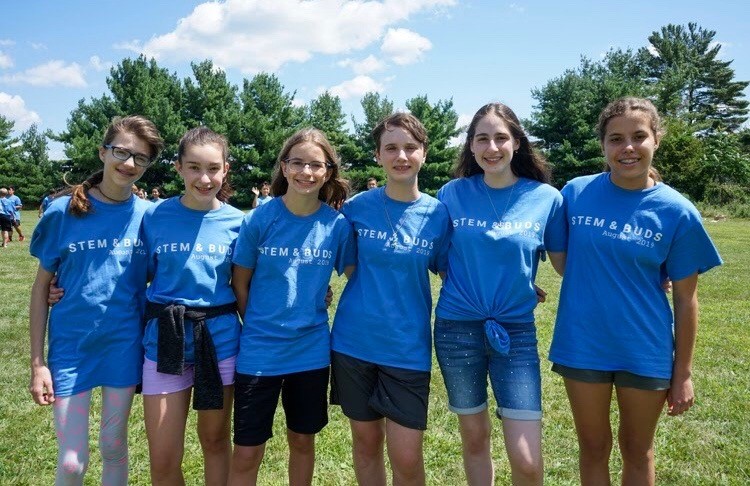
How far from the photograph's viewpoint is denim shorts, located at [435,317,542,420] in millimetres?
2479

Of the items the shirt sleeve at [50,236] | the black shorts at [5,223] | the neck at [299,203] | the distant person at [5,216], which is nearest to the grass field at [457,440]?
the shirt sleeve at [50,236]

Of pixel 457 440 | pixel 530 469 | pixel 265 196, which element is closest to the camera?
pixel 530 469

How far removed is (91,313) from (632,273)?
2526 mm

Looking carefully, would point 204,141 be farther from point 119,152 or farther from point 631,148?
point 631,148

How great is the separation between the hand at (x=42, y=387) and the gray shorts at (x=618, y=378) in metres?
2.40

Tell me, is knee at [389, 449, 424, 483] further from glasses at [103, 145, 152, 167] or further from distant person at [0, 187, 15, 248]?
distant person at [0, 187, 15, 248]

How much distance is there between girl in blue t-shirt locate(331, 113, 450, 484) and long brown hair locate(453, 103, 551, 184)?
0.29 m

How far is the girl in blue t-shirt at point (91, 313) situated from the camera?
8.12 ft

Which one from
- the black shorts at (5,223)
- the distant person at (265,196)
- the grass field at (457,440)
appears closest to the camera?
the distant person at (265,196)

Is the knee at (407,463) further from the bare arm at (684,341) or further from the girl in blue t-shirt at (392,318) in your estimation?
the bare arm at (684,341)

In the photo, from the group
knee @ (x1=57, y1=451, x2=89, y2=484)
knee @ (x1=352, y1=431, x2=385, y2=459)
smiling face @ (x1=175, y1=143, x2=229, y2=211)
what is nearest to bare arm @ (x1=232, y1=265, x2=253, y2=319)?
smiling face @ (x1=175, y1=143, x2=229, y2=211)

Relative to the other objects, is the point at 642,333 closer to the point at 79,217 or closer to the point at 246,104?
the point at 79,217

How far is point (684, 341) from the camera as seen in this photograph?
98.7 inches

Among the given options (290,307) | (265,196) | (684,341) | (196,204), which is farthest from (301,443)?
(265,196)
